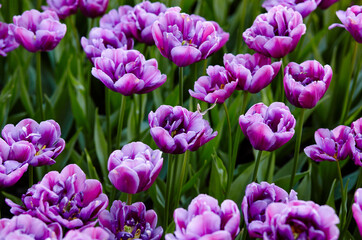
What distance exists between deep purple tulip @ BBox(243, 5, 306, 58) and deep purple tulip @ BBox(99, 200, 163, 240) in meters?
0.39

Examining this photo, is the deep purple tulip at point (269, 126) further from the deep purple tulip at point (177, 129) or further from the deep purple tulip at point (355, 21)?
the deep purple tulip at point (355, 21)

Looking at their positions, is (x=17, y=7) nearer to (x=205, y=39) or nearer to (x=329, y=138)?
(x=205, y=39)

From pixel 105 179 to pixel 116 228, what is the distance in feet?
1.58

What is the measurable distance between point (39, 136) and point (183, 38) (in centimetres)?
31

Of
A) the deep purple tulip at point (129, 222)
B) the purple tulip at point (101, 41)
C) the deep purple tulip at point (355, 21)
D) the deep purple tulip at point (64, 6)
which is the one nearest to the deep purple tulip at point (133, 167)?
the deep purple tulip at point (129, 222)

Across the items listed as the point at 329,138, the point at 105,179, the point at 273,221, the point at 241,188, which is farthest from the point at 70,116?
the point at 273,221

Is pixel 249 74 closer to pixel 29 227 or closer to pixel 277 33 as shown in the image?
pixel 277 33

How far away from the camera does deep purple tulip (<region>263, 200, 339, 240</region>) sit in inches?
24.6

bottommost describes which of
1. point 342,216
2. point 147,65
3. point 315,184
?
point 315,184

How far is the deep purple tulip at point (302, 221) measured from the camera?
624 mm

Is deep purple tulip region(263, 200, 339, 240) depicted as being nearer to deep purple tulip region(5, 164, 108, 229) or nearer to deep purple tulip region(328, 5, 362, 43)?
deep purple tulip region(5, 164, 108, 229)

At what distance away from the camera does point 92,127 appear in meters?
1.43

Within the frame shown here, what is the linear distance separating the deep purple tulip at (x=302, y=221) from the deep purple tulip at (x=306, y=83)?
307 mm

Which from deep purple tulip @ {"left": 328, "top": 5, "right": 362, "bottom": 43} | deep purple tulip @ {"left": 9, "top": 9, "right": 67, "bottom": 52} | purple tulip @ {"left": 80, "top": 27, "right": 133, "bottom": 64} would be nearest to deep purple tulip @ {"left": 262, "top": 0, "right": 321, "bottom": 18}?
deep purple tulip @ {"left": 328, "top": 5, "right": 362, "bottom": 43}
